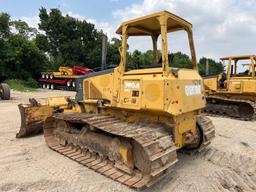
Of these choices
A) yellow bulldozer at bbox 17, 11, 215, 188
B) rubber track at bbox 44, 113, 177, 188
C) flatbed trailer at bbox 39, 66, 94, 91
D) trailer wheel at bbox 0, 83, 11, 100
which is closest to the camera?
rubber track at bbox 44, 113, 177, 188

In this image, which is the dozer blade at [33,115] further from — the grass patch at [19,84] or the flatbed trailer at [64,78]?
the grass patch at [19,84]

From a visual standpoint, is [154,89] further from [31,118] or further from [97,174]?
[31,118]

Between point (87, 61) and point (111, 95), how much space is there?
32.6 meters

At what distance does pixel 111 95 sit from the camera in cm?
487

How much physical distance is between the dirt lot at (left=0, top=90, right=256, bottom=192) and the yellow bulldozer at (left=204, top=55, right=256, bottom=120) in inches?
173

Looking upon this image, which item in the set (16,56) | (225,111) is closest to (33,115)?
(225,111)

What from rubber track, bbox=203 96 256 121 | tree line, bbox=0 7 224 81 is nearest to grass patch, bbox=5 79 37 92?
tree line, bbox=0 7 224 81

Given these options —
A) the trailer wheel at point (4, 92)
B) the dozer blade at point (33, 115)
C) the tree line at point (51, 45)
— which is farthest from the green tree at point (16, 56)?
the dozer blade at point (33, 115)

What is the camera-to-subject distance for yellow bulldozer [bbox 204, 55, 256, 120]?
33.8ft

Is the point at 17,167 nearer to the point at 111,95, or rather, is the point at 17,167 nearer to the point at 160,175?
the point at 111,95

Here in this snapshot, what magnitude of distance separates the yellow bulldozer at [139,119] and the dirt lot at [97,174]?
9.1 inches

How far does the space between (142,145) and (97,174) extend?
4.09ft

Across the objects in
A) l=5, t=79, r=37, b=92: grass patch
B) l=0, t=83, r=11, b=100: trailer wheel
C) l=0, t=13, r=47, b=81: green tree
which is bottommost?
l=0, t=83, r=11, b=100: trailer wheel

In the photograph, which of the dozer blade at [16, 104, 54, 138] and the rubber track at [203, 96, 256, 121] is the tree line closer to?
the rubber track at [203, 96, 256, 121]
